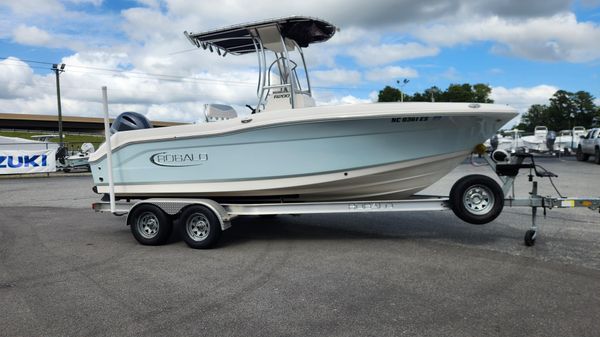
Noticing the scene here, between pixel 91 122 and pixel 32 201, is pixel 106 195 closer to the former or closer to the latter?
pixel 32 201

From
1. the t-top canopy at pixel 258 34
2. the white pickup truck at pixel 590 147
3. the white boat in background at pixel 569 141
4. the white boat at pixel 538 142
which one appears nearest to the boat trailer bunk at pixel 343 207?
the t-top canopy at pixel 258 34

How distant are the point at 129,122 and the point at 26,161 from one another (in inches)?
605

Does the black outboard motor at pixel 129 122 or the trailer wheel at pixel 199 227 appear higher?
the black outboard motor at pixel 129 122

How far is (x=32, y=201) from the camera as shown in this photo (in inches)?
426

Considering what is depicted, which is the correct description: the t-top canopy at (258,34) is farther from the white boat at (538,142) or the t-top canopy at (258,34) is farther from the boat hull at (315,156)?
the white boat at (538,142)

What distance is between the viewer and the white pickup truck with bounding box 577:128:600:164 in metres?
19.2

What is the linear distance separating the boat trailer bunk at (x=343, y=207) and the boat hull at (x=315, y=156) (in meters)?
0.22

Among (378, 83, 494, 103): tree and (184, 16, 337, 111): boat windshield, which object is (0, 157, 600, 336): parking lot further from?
(378, 83, 494, 103): tree

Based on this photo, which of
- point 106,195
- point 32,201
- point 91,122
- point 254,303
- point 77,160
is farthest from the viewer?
point 91,122

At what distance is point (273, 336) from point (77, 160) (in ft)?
67.0

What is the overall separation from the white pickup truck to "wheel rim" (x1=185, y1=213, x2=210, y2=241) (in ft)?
63.7

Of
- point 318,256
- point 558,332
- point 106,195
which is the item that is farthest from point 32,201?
point 558,332

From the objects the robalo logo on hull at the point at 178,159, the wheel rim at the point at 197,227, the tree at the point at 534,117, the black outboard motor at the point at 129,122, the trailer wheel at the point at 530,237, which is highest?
the tree at the point at 534,117

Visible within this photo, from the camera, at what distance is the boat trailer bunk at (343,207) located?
4957 mm
